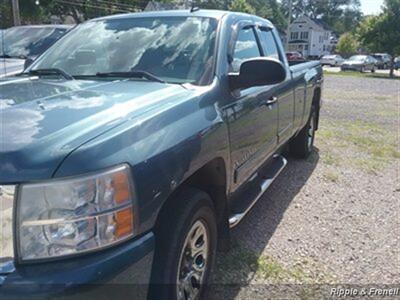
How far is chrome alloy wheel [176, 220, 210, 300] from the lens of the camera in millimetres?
2480

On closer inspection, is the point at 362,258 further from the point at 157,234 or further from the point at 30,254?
the point at 30,254

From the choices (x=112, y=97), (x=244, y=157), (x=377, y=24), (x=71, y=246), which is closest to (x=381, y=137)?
(x=244, y=157)

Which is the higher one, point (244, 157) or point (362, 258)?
point (244, 157)

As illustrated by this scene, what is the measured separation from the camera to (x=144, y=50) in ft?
10.8

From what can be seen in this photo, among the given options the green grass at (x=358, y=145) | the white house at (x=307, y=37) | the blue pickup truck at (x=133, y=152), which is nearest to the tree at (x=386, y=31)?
the green grass at (x=358, y=145)

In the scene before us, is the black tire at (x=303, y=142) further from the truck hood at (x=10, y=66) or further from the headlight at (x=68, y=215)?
the headlight at (x=68, y=215)

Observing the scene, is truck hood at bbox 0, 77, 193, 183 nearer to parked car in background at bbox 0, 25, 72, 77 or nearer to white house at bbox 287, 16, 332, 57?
parked car in background at bbox 0, 25, 72, 77

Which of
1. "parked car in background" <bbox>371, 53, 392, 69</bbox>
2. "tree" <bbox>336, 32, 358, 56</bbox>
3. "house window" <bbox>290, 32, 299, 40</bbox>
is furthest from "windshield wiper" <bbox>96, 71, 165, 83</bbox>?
"house window" <bbox>290, 32, 299, 40</bbox>

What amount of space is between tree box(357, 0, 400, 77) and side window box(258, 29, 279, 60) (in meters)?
32.2

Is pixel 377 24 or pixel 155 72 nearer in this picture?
pixel 155 72

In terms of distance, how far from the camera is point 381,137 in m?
8.45

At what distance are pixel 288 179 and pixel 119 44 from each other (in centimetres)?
306

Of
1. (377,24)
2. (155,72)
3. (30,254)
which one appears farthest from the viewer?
(377,24)

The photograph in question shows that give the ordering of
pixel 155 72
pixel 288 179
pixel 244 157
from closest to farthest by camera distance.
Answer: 1. pixel 155 72
2. pixel 244 157
3. pixel 288 179
